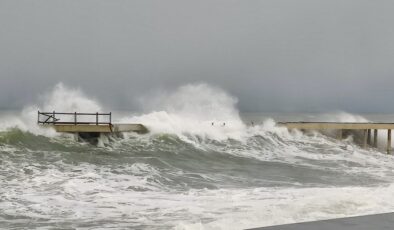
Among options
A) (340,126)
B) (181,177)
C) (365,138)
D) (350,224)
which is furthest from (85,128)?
(365,138)

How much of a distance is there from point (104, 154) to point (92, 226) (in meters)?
13.5

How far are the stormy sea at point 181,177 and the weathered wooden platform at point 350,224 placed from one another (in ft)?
4.77

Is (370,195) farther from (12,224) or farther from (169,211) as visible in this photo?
(12,224)

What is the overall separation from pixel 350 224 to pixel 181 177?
9.84 m


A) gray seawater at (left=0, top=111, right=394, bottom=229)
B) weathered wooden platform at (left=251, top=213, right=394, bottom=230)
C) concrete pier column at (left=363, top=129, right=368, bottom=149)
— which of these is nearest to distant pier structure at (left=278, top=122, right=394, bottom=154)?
concrete pier column at (left=363, top=129, right=368, bottom=149)

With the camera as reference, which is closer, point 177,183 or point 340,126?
point 177,183

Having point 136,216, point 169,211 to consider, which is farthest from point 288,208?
point 136,216

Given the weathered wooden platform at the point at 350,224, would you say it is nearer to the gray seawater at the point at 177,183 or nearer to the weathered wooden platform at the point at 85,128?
the gray seawater at the point at 177,183

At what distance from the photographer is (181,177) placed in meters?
15.5

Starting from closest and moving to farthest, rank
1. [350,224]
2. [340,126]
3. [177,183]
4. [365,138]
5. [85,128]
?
[350,224]
[177,183]
[85,128]
[340,126]
[365,138]

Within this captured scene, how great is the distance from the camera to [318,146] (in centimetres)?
2973

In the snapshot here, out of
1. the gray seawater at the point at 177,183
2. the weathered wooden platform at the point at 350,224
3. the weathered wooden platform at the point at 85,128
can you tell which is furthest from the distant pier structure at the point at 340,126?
the weathered wooden platform at the point at 350,224

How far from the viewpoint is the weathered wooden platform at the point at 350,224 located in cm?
577

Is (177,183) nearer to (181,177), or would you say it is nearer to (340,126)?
(181,177)
